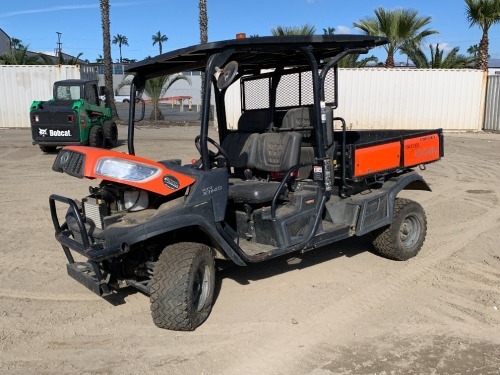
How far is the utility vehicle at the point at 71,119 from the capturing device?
14.1 metres

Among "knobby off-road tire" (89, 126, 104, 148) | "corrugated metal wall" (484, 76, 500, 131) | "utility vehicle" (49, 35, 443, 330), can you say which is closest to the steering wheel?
"utility vehicle" (49, 35, 443, 330)

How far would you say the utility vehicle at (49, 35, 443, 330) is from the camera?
372 centimetres

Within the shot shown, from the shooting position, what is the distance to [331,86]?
5.10 metres

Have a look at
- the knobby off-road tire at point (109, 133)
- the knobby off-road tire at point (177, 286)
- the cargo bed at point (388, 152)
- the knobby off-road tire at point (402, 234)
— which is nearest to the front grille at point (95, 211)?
the knobby off-road tire at point (177, 286)

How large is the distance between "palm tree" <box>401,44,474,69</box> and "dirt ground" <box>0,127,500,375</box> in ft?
63.1

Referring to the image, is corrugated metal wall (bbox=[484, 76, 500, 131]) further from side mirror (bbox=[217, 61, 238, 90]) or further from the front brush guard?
the front brush guard

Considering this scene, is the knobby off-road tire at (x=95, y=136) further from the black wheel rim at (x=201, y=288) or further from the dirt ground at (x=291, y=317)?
the black wheel rim at (x=201, y=288)

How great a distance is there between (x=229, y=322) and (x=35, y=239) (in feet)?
10.8

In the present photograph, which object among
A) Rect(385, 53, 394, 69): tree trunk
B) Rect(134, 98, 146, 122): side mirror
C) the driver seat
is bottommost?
the driver seat

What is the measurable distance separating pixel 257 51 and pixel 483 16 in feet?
70.3

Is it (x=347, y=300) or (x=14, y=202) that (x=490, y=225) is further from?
(x=14, y=202)

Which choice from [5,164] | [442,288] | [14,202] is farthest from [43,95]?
[442,288]

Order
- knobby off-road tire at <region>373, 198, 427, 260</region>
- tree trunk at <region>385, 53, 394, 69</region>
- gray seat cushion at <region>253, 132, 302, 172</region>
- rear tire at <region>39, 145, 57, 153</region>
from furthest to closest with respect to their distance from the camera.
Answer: tree trunk at <region>385, 53, 394, 69</region>
rear tire at <region>39, 145, 57, 153</region>
knobby off-road tire at <region>373, 198, 427, 260</region>
gray seat cushion at <region>253, 132, 302, 172</region>

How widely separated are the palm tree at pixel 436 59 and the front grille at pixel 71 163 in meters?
22.9
